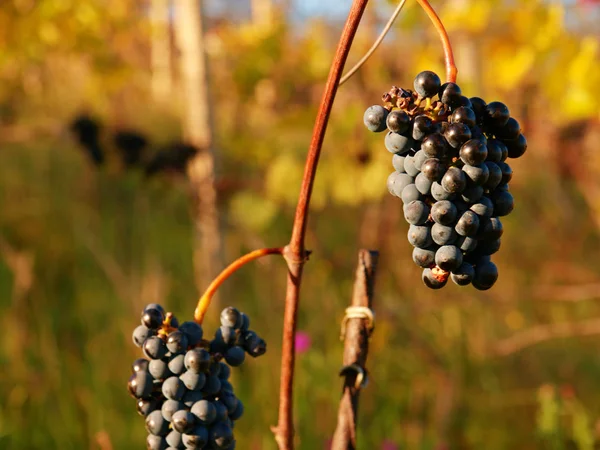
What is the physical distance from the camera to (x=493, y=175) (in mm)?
725

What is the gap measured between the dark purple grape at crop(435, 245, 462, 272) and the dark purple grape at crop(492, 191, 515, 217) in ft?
0.24

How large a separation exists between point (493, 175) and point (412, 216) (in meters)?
0.09

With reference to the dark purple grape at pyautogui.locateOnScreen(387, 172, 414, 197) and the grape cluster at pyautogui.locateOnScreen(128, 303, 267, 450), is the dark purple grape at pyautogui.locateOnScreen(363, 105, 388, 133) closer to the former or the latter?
the dark purple grape at pyautogui.locateOnScreen(387, 172, 414, 197)

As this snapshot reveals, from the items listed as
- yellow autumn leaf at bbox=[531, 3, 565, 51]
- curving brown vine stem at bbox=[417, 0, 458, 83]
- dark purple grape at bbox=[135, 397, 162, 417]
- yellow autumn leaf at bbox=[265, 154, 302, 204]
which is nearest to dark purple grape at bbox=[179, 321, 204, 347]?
dark purple grape at bbox=[135, 397, 162, 417]

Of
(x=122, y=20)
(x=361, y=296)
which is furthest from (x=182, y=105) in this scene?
(x=361, y=296)

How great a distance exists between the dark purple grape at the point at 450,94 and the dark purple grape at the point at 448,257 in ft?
0.50

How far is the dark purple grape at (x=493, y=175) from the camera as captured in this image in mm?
723

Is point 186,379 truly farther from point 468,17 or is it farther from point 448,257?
point 468,17

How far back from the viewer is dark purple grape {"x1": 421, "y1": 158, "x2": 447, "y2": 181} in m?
0.72

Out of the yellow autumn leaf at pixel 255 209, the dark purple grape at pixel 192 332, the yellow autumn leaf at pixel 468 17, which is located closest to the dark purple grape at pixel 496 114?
the dark purple grape at pixel 192 332

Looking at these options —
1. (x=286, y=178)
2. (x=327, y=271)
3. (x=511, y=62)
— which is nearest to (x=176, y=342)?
(x=286, y=178)

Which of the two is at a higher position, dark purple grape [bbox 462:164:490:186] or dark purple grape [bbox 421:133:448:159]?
dark purple grape [bbox 421:133:448:159]

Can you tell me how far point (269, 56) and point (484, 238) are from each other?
2.27 metres

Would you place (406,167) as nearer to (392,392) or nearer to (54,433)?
(54,433)
